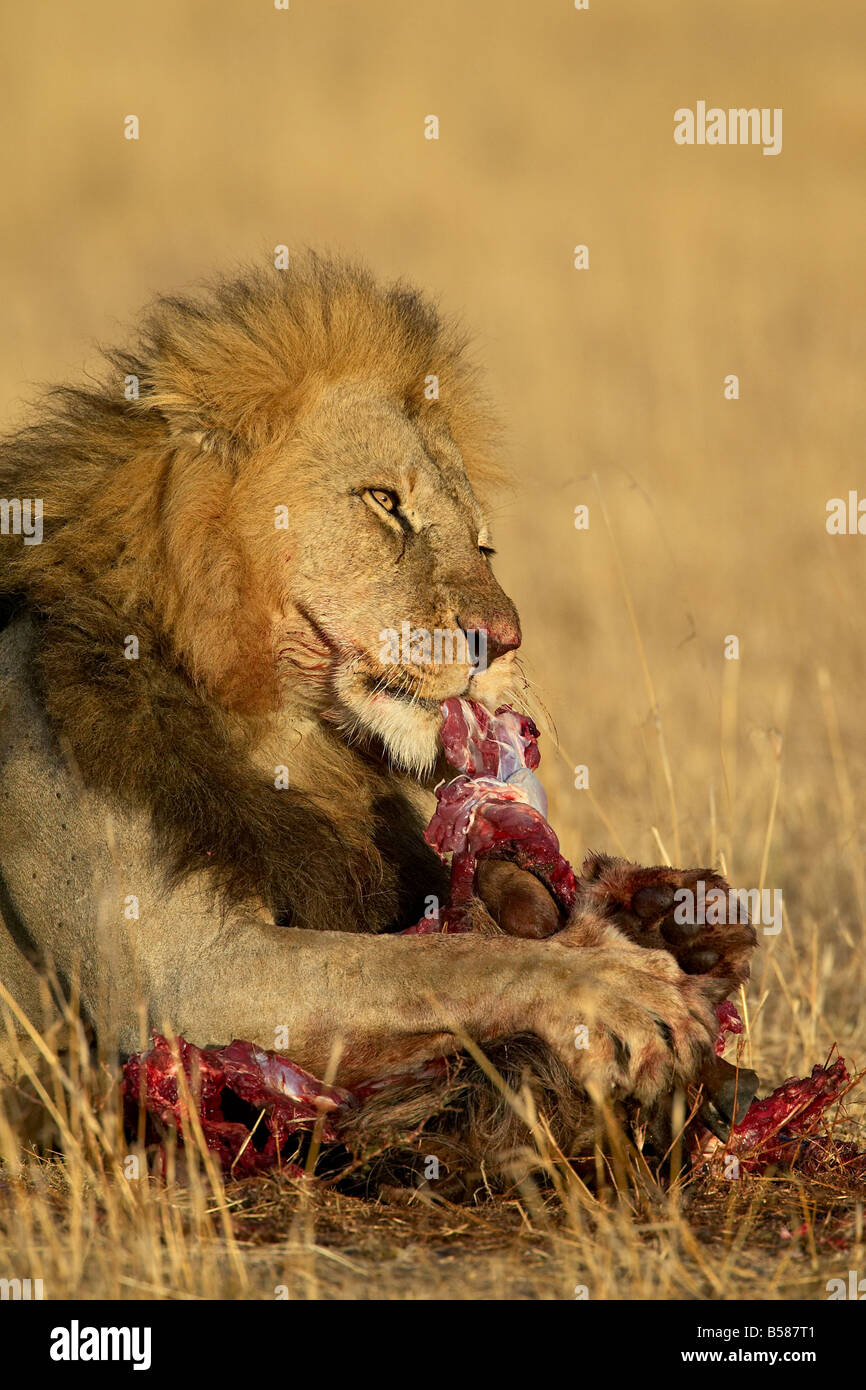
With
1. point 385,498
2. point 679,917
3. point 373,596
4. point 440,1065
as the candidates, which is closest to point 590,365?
point 385,498

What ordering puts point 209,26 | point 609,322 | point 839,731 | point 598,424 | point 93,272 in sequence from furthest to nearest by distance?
point 209,26, point 93,272, point 609,322, point 598,424, point 839,731

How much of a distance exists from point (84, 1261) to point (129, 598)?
1.68 metres

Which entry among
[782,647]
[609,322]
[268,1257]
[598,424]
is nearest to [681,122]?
[609,322]

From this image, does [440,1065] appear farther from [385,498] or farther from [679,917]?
[385,498]

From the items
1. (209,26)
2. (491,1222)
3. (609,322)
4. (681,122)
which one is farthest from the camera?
(209,26)

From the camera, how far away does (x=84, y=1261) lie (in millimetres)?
3746

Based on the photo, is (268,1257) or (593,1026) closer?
(268,1257)

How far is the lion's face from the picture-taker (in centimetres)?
473

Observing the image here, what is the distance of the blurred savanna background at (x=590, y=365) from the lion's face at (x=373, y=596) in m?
0.97

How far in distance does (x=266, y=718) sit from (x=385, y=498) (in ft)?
2.14

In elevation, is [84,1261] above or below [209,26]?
below

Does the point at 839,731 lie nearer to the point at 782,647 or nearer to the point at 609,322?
the point at 782,647

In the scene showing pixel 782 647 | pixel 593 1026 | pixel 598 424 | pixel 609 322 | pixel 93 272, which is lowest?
pixel 593 1026

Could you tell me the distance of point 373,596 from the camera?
4789 mm
